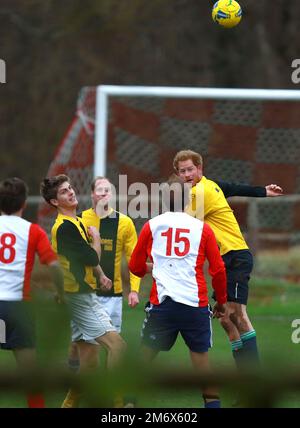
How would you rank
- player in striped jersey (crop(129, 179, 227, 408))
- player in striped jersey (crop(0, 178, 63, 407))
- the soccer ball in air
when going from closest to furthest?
player in striped jersey (crop(0, 178, 63, 407)) → player in striped jersey (crop(129, 179, 227, 408)) → the soccer ball in air

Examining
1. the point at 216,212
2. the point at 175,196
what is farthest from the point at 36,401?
the point at 216,212

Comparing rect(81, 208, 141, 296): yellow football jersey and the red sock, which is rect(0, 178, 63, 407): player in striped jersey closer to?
rect(81, 208, 141, 296): yellow football jersey

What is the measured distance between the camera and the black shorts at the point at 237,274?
668 cm

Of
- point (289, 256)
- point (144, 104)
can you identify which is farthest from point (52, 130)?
point (289, 256)

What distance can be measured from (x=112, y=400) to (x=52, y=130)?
20737 millimetres

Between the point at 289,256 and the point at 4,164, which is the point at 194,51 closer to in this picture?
the point at 4,164

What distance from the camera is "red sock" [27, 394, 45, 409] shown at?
257 cm

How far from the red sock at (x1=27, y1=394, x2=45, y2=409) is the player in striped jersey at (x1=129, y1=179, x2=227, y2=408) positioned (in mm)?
2748

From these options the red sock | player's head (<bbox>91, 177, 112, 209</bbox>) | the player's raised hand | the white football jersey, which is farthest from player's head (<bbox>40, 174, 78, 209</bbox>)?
the red sock

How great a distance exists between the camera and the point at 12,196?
5.37m

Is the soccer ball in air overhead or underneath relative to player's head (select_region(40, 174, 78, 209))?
overhead

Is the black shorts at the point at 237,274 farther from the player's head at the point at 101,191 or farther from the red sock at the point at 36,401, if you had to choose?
the red sock at the point at 36,401

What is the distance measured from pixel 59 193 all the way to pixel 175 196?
911 millimetres

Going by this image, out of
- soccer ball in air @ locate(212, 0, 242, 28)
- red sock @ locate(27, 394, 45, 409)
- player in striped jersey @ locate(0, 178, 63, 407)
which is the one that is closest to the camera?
red sock @ locate(27, 394, 45, 409)
